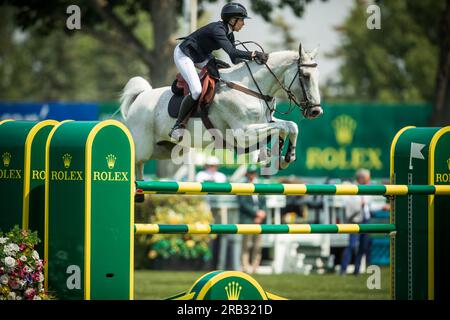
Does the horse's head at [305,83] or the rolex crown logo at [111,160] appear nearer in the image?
the rolex crown logo at [111,160]

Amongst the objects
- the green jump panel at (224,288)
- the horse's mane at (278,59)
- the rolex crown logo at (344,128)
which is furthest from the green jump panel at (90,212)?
the rolex crown logo at (344,128)

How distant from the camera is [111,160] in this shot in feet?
23.0

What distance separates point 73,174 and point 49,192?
0.30 m

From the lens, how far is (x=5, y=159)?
25.3 feet

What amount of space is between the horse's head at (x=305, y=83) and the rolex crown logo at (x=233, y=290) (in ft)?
8.76

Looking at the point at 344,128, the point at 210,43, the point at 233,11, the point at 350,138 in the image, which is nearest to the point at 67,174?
the point at 210,43

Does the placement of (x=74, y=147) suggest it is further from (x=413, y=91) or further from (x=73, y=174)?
(x=413, y=91)

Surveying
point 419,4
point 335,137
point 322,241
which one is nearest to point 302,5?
point 335,137

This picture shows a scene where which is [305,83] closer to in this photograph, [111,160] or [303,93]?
[303,93]

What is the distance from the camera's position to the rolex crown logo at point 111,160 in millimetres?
6992

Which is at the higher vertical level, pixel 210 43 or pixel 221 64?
pixel 210 43

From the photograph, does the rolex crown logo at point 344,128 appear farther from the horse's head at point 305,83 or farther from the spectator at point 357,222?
the horse's head at point 305,83

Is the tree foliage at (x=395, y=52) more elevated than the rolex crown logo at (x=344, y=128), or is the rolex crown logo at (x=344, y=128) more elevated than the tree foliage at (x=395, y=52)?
the tree foliage at (x=395, y=52)

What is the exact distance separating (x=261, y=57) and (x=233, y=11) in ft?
1.79
